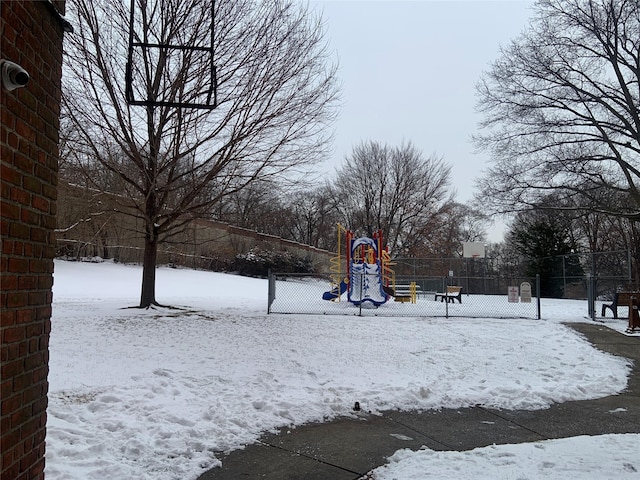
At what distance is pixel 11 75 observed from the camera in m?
2.29

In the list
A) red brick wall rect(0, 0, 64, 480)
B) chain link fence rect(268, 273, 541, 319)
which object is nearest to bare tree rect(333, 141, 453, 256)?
chain link fence rect(268, 273, 541, 319)

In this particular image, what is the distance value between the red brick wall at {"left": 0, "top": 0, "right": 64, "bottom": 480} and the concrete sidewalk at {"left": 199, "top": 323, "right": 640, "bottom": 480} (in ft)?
6.31

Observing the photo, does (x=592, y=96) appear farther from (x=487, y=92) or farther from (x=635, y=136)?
(x=487, y=92)

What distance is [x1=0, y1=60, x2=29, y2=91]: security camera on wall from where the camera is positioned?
225 cm

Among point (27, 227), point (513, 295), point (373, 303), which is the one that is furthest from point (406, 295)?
point (27, 227)

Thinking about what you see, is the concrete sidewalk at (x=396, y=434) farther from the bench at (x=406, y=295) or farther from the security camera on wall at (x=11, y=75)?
the bench at (x=406, y=295)

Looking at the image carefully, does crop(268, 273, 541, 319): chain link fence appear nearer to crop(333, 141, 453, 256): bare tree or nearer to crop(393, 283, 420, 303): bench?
crop(393, 283, 420, 303): bench

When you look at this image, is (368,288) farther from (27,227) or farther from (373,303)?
(27,227)

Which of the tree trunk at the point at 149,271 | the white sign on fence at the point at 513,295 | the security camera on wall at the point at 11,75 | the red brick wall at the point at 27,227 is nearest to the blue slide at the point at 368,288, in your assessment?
the white sign on fence at the point at 513,295

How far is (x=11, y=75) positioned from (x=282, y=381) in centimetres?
576

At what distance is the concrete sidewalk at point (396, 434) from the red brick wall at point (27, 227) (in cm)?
192

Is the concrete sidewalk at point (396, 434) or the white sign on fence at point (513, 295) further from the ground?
the white sign on fence at point (513, 295)

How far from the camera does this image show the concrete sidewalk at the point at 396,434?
14.3 feet

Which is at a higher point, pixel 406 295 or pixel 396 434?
pixel 406 295
